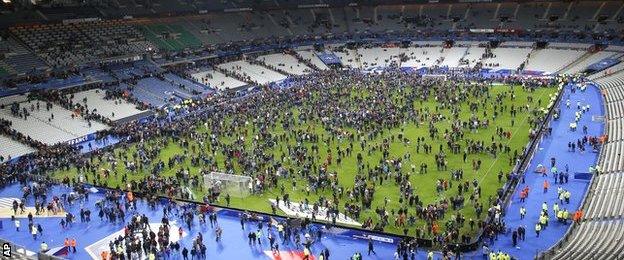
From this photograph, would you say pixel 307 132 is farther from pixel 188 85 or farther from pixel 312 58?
pixel 312 58

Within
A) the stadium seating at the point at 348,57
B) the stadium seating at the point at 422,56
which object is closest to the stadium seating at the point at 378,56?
the stadium seating at the point at 348,57

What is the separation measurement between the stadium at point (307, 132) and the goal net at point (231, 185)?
0.11 m

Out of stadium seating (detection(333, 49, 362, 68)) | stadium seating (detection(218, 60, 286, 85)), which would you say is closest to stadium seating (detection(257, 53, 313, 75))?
stadium seating (detection(218, 60, 286, 85))

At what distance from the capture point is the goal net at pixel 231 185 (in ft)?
101

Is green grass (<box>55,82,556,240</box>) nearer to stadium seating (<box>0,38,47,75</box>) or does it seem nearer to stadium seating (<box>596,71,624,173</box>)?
stadium seating (<box>596,71,624,173</box>)

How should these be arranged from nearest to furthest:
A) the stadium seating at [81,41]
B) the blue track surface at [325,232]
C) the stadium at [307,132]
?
the blue track surface at [325,232]
the stadium at [307,132]
the stadium seating at [81,41]

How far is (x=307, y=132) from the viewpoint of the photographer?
42.4 meters

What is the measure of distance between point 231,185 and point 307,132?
1239 cm

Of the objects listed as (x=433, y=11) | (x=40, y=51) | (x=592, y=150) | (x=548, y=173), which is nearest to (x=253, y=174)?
(x=548, y=173)

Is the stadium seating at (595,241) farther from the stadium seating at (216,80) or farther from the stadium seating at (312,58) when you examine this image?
the stadium seating at (312,58)

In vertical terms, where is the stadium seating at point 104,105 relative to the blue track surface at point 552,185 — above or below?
below

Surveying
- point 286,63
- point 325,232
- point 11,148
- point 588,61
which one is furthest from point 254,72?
point 325,232

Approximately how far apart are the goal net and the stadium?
11 cm

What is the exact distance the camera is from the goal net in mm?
30906
